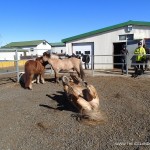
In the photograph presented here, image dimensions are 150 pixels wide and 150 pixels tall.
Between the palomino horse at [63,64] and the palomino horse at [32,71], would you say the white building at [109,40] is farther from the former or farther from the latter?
the palomino horse at [32,71]

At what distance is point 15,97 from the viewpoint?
27.9ft

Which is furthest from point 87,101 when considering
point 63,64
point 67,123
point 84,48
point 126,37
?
point 84,48

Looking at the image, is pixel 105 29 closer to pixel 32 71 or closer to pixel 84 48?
pixel 84 48

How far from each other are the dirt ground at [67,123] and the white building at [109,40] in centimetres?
875

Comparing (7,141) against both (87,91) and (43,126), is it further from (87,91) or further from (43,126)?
(87,91)

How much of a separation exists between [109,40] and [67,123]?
13329mm

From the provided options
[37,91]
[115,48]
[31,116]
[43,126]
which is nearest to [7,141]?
→ [43,126]

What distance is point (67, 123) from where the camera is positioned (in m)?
6.18

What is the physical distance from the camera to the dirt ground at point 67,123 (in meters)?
5.16

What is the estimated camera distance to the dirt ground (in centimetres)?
516

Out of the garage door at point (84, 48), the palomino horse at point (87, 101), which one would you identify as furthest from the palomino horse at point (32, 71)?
the garage door at point (84, 48)

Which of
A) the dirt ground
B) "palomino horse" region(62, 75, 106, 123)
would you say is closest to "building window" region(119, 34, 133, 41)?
the dirt ground

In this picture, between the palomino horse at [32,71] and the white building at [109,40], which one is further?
the white building at [109,40]

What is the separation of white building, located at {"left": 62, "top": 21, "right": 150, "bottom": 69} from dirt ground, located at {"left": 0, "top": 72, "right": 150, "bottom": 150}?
8753mm
